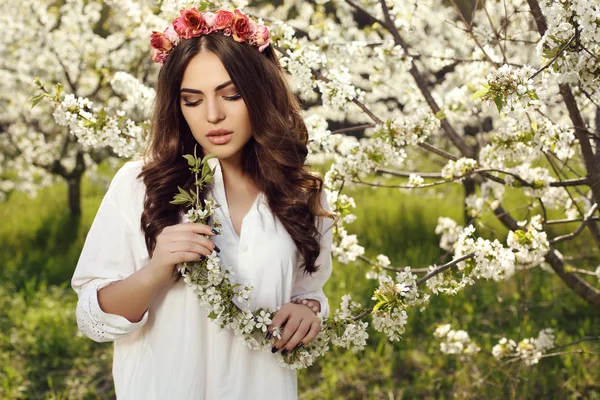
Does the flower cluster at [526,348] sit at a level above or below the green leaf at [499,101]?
below

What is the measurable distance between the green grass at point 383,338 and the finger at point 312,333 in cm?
130

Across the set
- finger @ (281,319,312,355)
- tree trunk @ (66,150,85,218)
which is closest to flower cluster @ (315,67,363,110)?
finger @ (281,319,312,355)

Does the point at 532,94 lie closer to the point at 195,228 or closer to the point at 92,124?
the point at 195,228

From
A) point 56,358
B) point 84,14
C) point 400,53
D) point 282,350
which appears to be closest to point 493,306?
point 400,53

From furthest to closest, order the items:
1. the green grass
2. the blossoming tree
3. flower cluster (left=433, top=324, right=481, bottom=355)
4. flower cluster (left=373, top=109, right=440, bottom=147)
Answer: the green grass < flower cluster (left=433, top=324, right=481, bottom=355) < flower cluster (left=373, top=109, right=440, bottom=147) < the blossoming tree

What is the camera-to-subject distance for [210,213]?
1.53 meters

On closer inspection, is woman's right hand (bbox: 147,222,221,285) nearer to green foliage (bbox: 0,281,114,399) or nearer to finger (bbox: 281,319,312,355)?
finger (bbox: 281,319,312,355)

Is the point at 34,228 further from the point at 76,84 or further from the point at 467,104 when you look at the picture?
the point at 467,104

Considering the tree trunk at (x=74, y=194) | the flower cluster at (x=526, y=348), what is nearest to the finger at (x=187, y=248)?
the flower cluster at (x=526, y=348)

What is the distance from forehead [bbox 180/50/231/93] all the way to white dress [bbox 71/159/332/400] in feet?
0.87

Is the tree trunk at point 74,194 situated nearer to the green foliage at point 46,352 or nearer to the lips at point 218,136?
the green foliage at point 46,352

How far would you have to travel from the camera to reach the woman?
165cm

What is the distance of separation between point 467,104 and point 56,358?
2.74m

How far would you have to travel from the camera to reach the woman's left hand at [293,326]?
5.42 ft
